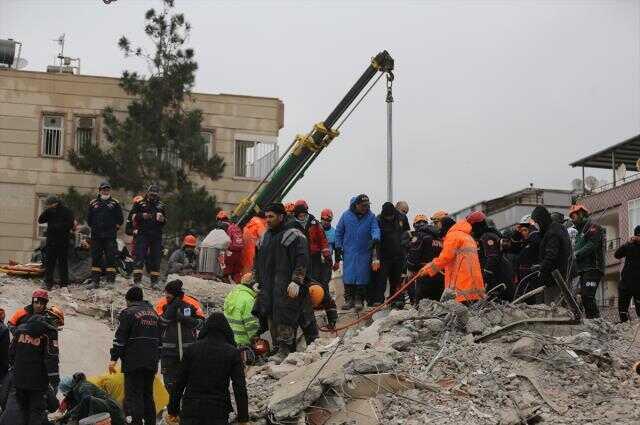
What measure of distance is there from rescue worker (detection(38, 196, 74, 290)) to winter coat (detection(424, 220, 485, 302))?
23.6ft

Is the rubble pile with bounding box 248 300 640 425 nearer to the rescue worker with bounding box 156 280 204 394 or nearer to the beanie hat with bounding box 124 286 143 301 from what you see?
the rescue worker with bounding box 156 280 204 394

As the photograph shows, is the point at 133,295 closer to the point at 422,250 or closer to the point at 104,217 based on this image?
the point at 422,250

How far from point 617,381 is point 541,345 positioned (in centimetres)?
85

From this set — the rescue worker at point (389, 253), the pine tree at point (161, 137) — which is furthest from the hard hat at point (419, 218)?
the pine tree at point (161, 137)

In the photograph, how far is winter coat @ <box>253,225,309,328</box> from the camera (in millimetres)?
13617

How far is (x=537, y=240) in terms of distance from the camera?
51.6 feet

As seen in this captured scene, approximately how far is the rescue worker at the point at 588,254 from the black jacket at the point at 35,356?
7.11 meters

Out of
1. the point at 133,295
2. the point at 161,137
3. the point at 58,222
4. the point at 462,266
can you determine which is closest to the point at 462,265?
the point at 462,266

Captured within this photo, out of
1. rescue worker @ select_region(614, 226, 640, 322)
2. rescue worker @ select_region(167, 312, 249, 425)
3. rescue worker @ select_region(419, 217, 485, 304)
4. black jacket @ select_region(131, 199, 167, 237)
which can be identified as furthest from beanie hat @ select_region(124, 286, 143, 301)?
rescue worker @ select_region(614, 226, 640, 322)

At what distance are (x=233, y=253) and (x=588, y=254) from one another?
24.7 feet

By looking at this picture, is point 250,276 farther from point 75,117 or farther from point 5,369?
point 75,117

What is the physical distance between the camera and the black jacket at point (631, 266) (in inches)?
627

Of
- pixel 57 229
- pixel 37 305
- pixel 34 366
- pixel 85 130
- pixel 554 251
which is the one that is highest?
pixel 85 130

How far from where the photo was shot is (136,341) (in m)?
12.3
